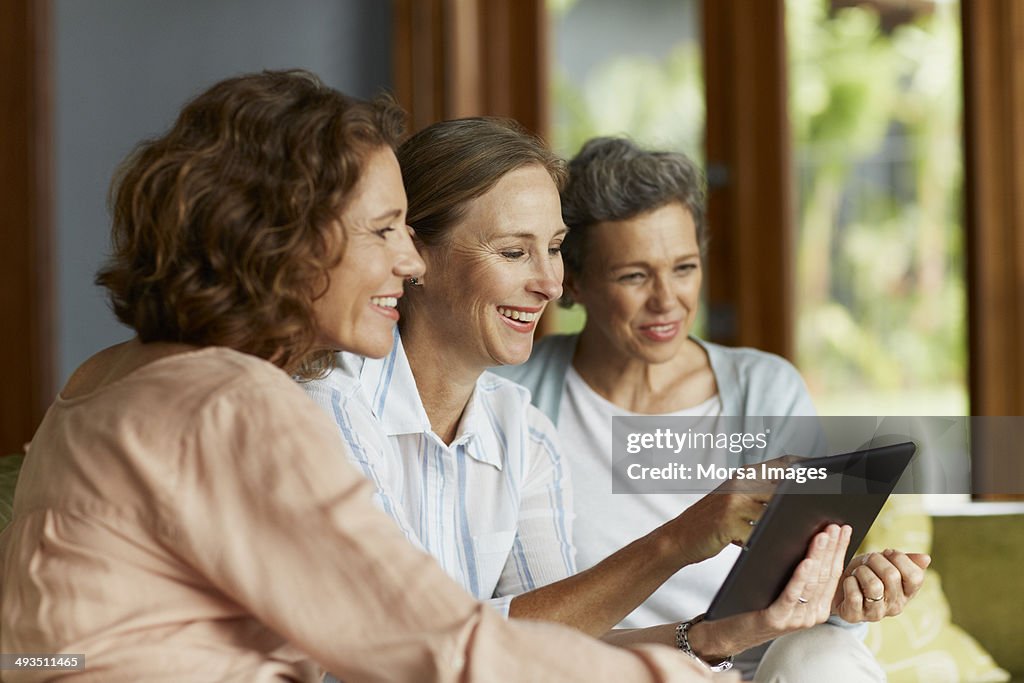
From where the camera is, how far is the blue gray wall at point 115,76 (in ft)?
12.3

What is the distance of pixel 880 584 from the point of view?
151 cm

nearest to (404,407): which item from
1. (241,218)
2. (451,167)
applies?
(451,167)

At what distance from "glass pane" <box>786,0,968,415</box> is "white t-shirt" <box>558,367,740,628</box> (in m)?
1.56

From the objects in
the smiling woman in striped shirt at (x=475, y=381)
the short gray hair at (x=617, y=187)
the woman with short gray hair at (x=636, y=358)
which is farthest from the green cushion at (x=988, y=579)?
the smiling woman in striped shirt at (x=475, y=381)

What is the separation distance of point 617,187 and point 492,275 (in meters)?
0.49

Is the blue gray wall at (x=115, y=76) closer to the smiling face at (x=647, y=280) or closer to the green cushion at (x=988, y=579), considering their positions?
the smiling face at (x=647, y=280)

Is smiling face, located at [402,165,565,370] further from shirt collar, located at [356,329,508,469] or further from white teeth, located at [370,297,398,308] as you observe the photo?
white teeth, located at [370,297,398,308]

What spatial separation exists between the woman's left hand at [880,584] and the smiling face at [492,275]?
578mm

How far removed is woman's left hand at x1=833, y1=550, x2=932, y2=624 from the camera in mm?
1507

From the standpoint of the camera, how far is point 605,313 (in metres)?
2.14

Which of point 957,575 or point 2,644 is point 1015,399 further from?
point 2,644

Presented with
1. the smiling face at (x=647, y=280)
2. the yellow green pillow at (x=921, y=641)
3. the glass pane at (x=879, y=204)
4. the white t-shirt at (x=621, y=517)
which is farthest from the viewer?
the glass pane at (x=879, y=204)

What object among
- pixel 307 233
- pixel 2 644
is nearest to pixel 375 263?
pixel 307 233

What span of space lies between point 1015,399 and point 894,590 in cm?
181
